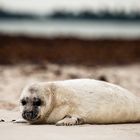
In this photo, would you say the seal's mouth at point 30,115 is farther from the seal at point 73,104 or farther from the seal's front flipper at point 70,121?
the seal's front flipper at point 70,121

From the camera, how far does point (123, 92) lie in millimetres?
7523

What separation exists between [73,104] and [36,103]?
39cm

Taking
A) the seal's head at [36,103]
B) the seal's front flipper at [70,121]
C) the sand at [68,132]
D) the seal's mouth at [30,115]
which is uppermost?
the seal's head at [36,103]

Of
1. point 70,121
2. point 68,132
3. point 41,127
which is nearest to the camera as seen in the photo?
point 68,132

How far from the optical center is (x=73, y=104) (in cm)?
716

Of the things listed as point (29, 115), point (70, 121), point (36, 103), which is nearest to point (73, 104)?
point (70, 121)

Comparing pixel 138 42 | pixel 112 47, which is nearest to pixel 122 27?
pixel 138 42

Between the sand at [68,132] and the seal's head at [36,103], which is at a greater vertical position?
the seal's head at [36,103]

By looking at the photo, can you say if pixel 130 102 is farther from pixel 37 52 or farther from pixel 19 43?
pixel 19 43

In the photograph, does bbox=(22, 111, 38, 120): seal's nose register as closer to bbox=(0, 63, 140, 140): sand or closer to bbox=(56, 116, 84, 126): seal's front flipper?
bbox=(0, 63, 140, 140): sand

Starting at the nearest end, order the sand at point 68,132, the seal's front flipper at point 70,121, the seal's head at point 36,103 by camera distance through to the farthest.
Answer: the sand at point 68,132
the seal's front flipper at point 70,121
the seal's head at point 36,103

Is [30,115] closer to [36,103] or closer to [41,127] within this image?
[36,103]

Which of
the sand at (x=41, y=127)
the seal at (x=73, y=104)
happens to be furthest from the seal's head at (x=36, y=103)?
the sand at (x=41, y=127)

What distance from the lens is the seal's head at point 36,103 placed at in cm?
700
